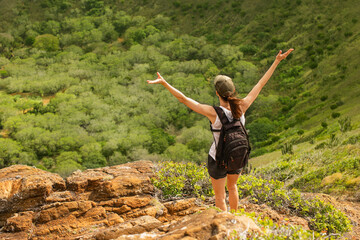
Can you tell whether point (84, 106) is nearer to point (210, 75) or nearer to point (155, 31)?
point (210, 75)

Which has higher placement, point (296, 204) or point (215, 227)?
point (215, 227)

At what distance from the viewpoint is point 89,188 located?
6656 millimetres

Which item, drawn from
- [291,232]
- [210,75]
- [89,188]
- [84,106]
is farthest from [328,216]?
[210,75]

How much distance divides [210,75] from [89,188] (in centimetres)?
4440

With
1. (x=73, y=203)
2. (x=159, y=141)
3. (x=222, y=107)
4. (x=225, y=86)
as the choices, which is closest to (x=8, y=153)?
(x=159, y=141)

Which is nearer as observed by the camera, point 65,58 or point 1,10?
point 65,58

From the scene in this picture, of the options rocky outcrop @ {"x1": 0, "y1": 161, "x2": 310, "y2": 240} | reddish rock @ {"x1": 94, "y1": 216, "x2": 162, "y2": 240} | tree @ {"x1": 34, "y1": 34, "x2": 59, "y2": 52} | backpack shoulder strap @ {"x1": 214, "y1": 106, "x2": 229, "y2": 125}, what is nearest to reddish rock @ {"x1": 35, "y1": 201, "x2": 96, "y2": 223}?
rocky outcrop @ {"x1": 0, "y1": 161, "x2": 310, "y2": 240}

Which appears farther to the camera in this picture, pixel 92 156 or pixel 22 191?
pixel 92 156


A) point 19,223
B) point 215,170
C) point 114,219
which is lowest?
point 114,219

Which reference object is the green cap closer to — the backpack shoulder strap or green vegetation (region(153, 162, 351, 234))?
the backpack shoulder strap

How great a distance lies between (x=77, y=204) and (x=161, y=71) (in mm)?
46032

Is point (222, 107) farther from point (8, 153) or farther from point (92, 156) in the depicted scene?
point (8, 153)

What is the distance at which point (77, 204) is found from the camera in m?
6.13

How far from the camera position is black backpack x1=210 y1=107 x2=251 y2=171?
13.7 feet
